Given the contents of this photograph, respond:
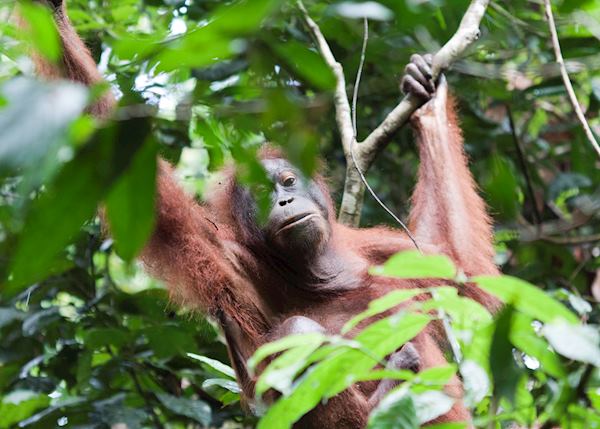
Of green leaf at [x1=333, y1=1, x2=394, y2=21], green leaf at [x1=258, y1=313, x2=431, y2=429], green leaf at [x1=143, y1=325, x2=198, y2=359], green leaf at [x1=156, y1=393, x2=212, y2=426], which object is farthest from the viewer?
green leaf at [x1=143, y1=325, x2=198, y2=359]

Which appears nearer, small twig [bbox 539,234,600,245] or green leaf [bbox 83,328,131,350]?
green leaf [bbox 83,328,131,350]

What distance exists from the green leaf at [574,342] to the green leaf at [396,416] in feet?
1.00

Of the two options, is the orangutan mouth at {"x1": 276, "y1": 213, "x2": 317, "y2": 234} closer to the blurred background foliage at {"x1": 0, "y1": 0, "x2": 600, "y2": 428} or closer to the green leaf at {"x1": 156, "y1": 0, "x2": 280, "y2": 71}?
the blurred background foliage at {"x1": 0, "y1": 0, "x2": 600, "y2": 428}

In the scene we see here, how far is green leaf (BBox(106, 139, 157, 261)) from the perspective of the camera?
113cm

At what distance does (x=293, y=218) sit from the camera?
4070mm

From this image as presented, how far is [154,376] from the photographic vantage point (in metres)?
4.77

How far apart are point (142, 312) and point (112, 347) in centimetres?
31

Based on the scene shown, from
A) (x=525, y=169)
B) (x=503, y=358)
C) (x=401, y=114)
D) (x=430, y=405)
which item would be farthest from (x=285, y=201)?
(x=503, y=358)

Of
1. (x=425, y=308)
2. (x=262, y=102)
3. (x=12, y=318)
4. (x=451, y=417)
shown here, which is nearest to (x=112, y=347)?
(x=12, y=318)

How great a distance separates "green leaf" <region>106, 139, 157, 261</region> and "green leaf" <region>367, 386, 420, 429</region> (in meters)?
0.61

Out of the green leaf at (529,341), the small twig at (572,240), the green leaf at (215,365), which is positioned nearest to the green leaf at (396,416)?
the green leaf at (529,341)

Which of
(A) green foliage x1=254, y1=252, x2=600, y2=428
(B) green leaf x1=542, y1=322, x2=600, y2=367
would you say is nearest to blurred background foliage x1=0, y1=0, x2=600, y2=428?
(A) green foliage x1=254, y1=252, x2=600, y2=428

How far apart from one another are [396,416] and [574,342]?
1.16 feet

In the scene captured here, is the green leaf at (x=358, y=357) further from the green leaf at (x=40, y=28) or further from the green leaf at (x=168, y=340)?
the green leaf at (x=168, y=340)
